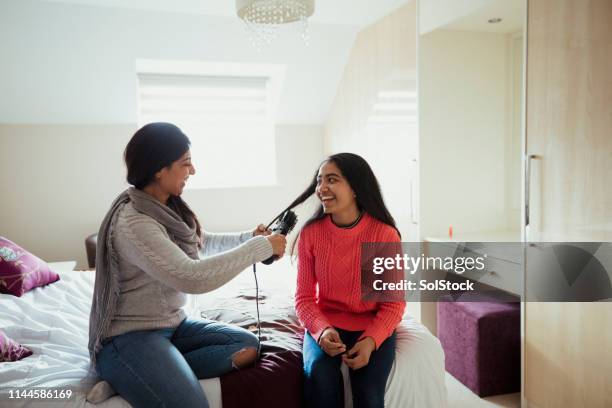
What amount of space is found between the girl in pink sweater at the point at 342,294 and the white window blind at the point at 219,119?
2366 millimetres

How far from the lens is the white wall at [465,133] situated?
2625 millimetres

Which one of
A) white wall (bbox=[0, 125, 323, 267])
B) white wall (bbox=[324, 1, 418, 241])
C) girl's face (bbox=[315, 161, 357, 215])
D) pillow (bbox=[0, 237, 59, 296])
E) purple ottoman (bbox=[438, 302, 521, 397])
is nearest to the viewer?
girl's face (bbox=[315, 161, 357, 215])

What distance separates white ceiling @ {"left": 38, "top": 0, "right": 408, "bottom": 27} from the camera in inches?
109

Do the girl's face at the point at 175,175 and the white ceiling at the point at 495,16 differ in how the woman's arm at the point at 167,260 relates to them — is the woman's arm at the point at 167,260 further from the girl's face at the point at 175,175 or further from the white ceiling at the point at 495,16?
the white ceiling at the point at 495,16

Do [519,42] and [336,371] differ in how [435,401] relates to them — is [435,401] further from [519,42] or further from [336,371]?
[519,42]

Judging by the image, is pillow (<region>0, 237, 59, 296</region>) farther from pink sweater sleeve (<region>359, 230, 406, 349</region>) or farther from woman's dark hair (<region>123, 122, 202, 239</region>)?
pink sweater sleeve (<region>359, 230, 406, 349</region>)

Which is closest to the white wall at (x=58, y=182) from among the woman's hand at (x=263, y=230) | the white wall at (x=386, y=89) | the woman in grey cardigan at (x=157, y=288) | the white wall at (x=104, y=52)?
the white wall at (x=104, y=52)

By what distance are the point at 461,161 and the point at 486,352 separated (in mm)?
1064

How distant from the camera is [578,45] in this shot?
1684mm

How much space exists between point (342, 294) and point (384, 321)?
0.18 metres

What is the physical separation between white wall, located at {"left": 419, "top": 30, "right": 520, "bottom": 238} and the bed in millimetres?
1146

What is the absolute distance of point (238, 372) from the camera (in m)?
1.41

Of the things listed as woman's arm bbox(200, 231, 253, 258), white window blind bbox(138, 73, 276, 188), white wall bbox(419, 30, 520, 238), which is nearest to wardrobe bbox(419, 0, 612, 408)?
white wall bbox(419, 30, 520, 238)

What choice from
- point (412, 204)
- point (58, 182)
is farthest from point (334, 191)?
point (58, 182)
